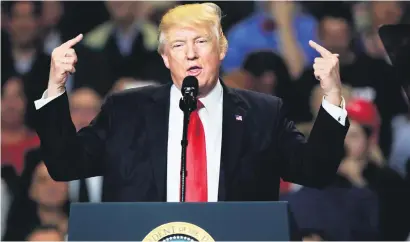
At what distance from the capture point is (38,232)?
398 centimetres

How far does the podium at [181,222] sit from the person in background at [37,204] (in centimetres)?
232

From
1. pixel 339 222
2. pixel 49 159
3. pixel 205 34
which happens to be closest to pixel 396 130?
pixel 339 222

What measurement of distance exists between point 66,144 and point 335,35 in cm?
251

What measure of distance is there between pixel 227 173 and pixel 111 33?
2.44 metres

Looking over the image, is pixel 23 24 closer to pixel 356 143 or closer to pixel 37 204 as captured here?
pixel 37 204

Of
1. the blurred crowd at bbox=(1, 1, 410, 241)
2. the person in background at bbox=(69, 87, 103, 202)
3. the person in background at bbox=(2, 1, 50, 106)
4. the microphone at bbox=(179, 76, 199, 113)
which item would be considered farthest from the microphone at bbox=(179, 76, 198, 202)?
the person in background at bbox=(2, 1, 50, 106)

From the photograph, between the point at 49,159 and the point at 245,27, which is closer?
the point at 49,159

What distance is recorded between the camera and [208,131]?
236 centimetres

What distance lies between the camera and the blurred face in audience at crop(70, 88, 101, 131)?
429cm

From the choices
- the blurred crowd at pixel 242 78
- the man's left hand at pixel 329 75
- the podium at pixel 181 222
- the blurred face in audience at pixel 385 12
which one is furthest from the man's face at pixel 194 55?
the blurred face in audience at pixel 385 12

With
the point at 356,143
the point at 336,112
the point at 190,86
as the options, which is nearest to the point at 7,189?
the point at 356,143

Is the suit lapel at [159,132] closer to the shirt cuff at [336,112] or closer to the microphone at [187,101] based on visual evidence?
the microphone at [187,101]

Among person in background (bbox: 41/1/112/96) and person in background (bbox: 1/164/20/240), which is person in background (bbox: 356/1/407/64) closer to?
person in background (bbox: 41/1/112/96)

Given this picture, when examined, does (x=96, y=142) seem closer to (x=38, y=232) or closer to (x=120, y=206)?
(x=120, y=206)
